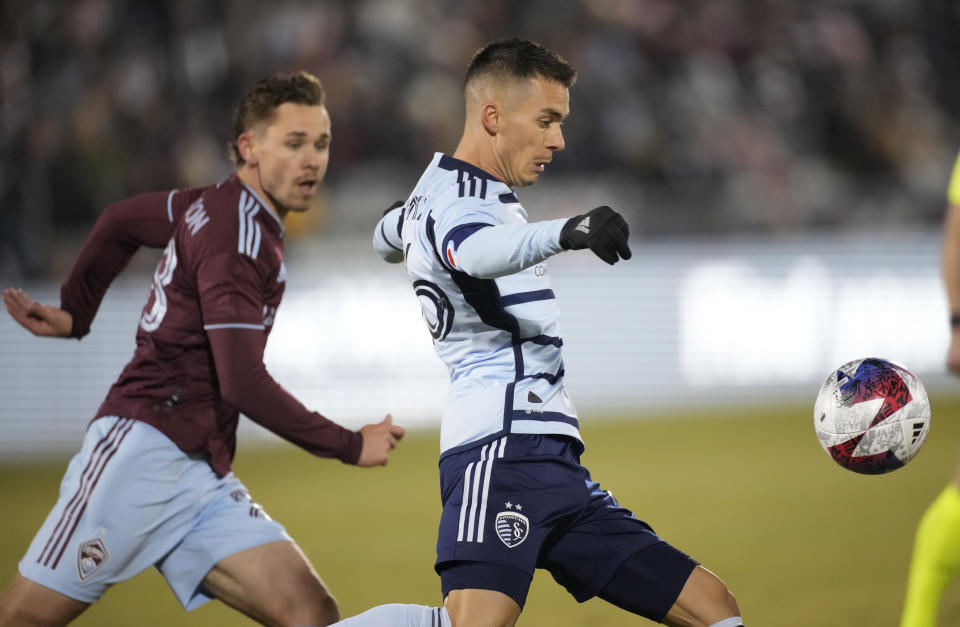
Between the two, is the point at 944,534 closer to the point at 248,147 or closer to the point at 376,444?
the point at 376,444

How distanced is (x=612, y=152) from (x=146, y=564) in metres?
11.6

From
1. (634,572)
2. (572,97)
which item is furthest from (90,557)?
(572,97)

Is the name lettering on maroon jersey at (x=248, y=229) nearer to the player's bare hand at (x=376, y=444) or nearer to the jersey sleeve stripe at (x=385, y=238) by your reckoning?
the jersey sleeve stripe at (x=385, y=238)

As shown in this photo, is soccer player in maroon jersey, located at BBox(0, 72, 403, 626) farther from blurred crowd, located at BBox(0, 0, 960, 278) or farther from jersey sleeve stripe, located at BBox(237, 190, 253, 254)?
blurred crowd, located at BBox(0, 0, 960, 278)

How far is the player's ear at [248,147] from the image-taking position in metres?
4.45

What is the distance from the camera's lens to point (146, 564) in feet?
13.7

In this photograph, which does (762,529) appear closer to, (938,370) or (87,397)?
(938,370)

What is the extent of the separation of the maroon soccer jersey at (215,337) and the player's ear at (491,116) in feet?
3.22

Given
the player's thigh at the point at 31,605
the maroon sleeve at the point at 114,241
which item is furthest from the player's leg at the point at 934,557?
the maroon sleeve at the point at 114,241

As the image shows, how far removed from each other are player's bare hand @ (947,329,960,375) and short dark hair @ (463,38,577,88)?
4.75ft

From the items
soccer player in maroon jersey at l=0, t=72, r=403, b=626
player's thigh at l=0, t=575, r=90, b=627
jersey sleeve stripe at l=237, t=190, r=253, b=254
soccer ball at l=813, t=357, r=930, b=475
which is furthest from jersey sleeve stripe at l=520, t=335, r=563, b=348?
player's thigh at l=0, t=575, r=90, b=627

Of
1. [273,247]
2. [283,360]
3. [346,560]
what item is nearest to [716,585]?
[273,247]

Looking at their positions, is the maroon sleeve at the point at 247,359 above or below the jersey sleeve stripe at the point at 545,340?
below

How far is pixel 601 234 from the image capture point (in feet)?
9.75
